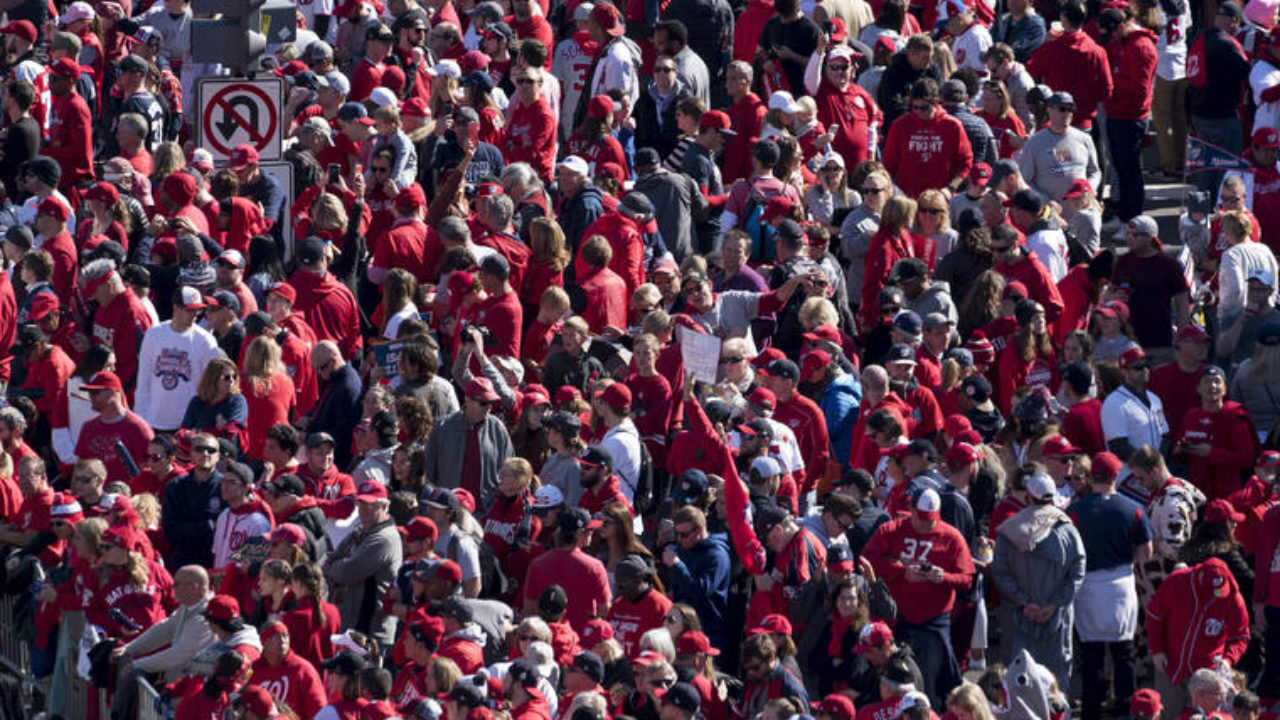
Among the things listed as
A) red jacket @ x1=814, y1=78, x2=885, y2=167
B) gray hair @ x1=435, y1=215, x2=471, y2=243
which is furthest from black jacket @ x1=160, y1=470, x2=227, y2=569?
red jacket @ x1=814, y1=78, x2=885, y2=167

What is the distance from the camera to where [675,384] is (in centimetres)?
1933

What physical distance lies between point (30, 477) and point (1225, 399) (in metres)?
7.59

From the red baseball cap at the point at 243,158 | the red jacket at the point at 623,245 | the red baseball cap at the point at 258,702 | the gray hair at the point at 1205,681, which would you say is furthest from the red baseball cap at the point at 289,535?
the gray hair at the point at 1205,681

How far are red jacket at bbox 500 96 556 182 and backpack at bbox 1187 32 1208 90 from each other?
495cm

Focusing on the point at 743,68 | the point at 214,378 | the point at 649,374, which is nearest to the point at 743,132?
the point at 743,68

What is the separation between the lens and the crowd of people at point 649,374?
16.7 meters

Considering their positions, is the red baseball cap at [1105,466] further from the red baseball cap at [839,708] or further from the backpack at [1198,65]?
the backpack at [1198,65]

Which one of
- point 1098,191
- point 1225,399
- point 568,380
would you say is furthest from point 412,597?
point 1098,191

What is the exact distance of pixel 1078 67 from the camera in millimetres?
24000

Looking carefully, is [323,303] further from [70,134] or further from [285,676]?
[285,676]

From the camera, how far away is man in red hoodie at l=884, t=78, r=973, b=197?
22.5 m

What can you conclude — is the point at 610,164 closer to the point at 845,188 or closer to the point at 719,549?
the point at 845,188

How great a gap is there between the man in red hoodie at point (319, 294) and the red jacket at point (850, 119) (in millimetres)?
4597

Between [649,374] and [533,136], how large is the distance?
417cm
